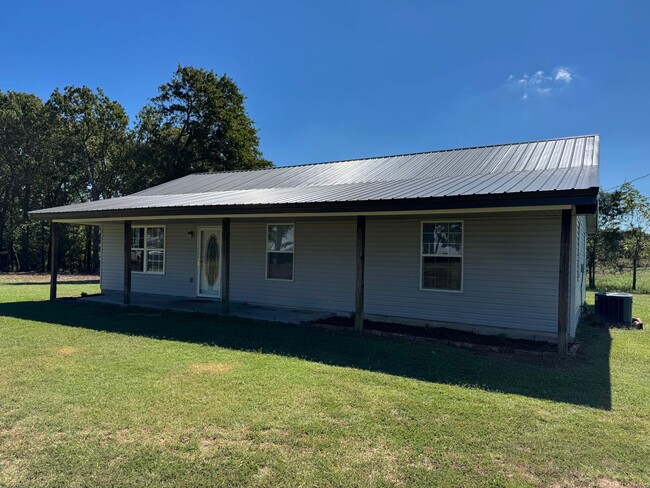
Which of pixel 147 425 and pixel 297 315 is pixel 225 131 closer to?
pixel 297 315

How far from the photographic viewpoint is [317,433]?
3.55m

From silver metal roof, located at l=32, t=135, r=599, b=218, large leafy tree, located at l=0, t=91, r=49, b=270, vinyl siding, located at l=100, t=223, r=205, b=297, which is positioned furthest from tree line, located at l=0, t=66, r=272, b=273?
vinyl siding, located at l=100, t=223, r=205, b=297

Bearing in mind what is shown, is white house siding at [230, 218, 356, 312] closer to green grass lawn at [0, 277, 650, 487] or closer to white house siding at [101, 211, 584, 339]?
white house siding at [101, 211, 584, 339]

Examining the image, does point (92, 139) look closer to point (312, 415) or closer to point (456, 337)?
point (456, 337)

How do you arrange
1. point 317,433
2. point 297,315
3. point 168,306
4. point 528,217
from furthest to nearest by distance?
point 168,306 → point 297,315 → point 528,217 → point 317,433

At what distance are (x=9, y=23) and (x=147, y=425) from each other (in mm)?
15816

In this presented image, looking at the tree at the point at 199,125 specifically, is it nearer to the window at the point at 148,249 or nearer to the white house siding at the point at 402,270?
the window at the point at 148,249

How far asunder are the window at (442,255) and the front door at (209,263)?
19.3ft

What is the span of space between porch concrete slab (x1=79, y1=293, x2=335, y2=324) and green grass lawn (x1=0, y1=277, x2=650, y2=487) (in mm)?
2214

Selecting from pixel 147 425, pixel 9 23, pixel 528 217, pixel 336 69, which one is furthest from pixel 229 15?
pixel 147 425

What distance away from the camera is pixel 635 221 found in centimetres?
1873

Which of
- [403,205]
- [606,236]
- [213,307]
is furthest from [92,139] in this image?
[606,236]

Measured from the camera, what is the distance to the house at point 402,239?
6.87m

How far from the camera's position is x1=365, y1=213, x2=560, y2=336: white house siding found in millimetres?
7484
